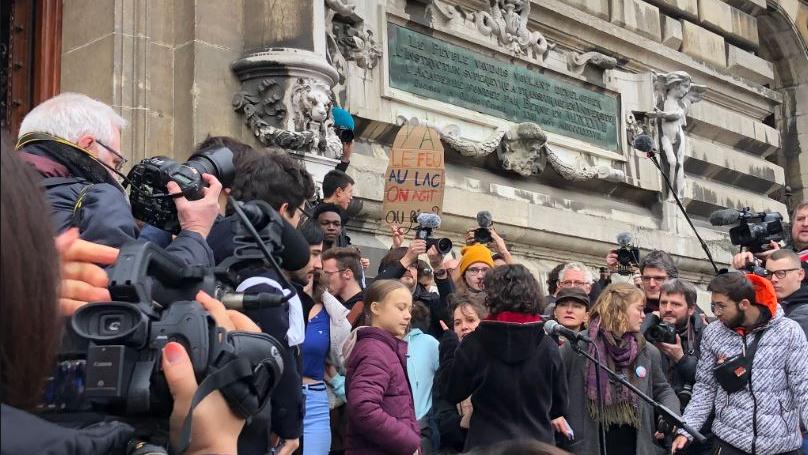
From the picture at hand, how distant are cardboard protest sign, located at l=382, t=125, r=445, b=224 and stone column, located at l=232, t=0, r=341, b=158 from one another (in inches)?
19.4

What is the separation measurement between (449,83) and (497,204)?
107cm

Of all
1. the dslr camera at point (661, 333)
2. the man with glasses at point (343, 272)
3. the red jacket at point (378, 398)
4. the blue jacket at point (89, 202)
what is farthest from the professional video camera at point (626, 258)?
the blue jacket at point (89, 202)

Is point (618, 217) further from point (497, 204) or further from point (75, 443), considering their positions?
point (75, 443)

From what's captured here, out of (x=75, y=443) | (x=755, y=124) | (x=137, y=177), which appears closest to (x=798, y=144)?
(x=755, y=124)

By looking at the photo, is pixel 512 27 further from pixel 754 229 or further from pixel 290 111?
pixel 754 229

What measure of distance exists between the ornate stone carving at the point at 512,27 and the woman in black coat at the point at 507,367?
547 cm

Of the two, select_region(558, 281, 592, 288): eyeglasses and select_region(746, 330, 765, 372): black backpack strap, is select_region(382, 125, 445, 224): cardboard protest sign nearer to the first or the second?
select_region(558, 281, 592, 288): eyeglasses

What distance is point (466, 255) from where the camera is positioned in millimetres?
7344

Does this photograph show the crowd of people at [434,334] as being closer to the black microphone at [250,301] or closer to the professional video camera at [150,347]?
the professional video camera at [150,347]

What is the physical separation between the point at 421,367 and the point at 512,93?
5.36m

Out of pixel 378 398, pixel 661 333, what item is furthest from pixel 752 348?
pixel 378 398

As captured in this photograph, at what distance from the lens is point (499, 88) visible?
10.7m

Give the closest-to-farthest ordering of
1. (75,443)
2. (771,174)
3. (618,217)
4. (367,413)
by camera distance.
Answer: (75,443)
(367,413)
(618,217)
(771,174)

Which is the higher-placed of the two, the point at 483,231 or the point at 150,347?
the point at 483,231
